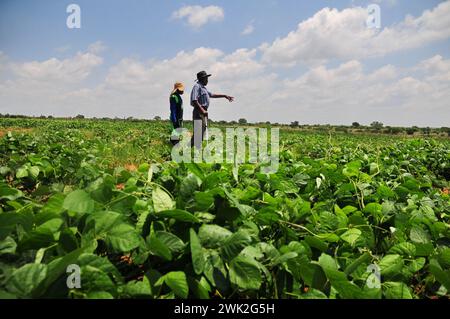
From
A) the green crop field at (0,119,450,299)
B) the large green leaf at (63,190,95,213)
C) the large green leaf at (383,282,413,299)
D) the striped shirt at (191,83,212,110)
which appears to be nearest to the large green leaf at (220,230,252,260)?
the green crop field at (0,119,450,299)

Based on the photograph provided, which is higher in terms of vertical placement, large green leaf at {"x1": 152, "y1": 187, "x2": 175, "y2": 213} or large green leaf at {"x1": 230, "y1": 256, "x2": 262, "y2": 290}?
large green leaf at {"x1": 152, "y1": 187, "x2": 175, "y2": 213}

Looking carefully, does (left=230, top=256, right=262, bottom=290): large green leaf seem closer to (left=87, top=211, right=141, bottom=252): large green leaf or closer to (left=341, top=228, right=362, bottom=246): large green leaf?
(left=87, top=211, right=141, bottom=252): large green leaf

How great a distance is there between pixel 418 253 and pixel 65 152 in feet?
11.6

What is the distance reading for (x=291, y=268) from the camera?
4.02ft

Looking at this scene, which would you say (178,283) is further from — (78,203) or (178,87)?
(178,87)

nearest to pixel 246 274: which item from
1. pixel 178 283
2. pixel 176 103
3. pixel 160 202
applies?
pixel 178 283

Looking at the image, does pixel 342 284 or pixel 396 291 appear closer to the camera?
pixel 342 284

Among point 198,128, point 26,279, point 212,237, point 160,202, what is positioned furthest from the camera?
point 198,128

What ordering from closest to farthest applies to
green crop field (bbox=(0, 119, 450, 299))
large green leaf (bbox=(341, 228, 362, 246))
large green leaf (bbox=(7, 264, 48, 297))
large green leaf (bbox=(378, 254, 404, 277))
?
1. large green leaf (bbox=(7, 264, 48, 297))
2. green crop field (bbox=(0, 119, 450, 299))
3. large green leaf (bbox=(378, 254, 404, 277))
4. large green leaf (bbox=(341, 228, 362, 246))

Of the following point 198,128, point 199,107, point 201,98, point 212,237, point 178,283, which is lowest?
point 178,283

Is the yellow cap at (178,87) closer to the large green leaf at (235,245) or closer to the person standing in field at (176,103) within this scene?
the person standing in field at (176,103)

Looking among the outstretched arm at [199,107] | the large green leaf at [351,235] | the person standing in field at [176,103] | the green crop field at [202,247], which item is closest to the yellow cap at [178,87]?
the person standing in field at [176,103]

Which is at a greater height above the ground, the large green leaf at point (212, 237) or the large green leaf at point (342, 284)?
the large green leaf at point (212, 237)

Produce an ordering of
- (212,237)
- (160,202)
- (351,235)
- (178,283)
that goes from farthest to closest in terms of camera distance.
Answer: (351,235) → (160,202) → (212,237) → (178,283)
